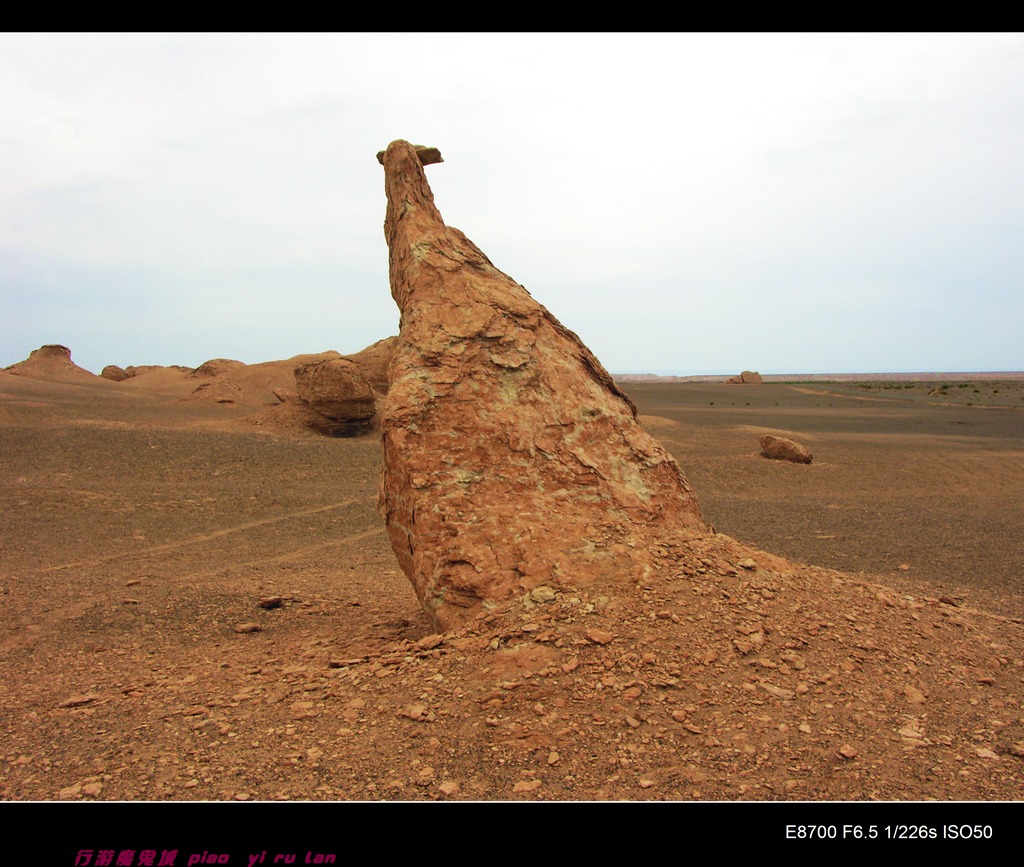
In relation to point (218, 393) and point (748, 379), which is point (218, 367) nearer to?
point (218, 393)

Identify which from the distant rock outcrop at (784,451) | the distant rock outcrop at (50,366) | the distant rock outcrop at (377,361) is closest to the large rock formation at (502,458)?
the distant rock outcrop at (784,451)

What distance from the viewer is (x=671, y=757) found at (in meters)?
3.87

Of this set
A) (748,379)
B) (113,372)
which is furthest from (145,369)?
(748,379)

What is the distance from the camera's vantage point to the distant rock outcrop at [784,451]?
2039 centimetres

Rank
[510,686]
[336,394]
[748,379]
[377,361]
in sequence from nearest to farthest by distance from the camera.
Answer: [510,686] → [336,394] → [377,361] → [748,379]

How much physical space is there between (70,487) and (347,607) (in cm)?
962

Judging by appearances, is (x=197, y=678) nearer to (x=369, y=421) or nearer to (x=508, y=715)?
(x=508, y=715)

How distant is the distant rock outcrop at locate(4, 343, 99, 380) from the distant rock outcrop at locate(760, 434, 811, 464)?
34.7m

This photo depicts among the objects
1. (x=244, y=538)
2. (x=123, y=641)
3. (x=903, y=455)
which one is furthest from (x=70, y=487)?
(x=903, y=455)

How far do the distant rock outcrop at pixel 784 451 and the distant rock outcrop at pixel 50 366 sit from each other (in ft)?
114

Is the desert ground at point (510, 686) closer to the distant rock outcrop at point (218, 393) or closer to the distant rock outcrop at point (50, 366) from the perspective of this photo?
the distant rock outcrop at point (218, 393)

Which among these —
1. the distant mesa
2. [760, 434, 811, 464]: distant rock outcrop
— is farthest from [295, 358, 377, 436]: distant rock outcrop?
the distant mesa

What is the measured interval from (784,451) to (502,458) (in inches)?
660

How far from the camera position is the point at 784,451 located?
67.4 feet
